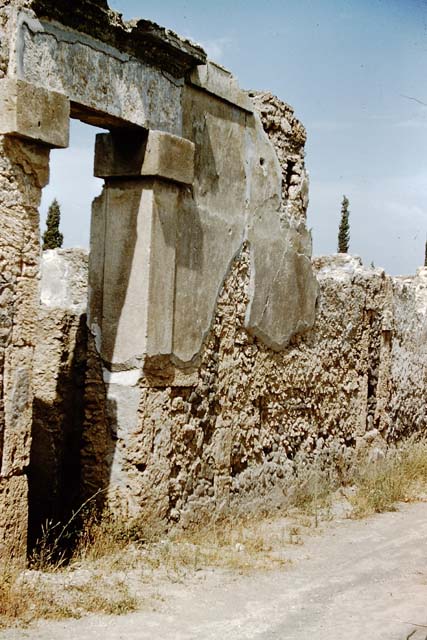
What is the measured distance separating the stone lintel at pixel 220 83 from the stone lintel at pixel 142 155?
0.52 metres

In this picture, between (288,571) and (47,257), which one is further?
(47,257)

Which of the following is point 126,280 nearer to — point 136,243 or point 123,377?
point 136,243

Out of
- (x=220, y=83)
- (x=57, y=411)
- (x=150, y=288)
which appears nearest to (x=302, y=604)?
(x=150, y=288)

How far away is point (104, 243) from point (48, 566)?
206cm

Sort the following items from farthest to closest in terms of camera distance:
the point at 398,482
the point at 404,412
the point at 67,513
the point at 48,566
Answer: the point at 404,412 < the point at 398,482 < the point at 67,513 < the point at 48,566

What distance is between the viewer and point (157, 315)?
550 centimetres

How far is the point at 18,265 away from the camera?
4520mm

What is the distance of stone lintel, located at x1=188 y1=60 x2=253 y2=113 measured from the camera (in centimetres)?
590

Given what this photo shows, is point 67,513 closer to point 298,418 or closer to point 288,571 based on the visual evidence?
point 288,571

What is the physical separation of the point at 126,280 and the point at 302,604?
2253 mm

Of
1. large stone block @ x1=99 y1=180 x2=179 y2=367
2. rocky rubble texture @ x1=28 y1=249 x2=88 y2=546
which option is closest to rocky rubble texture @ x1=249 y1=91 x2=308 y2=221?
large stone block @ x1=99 y1=180 x2=179 y2=367

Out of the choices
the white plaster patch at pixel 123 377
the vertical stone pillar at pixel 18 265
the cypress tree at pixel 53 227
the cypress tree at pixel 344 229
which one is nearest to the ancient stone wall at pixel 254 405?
the white plaster patch at pixel 123 377

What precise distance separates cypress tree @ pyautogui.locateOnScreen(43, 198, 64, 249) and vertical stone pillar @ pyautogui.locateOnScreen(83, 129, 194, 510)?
31.4ft

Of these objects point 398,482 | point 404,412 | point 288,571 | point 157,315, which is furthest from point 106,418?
point 404,412
